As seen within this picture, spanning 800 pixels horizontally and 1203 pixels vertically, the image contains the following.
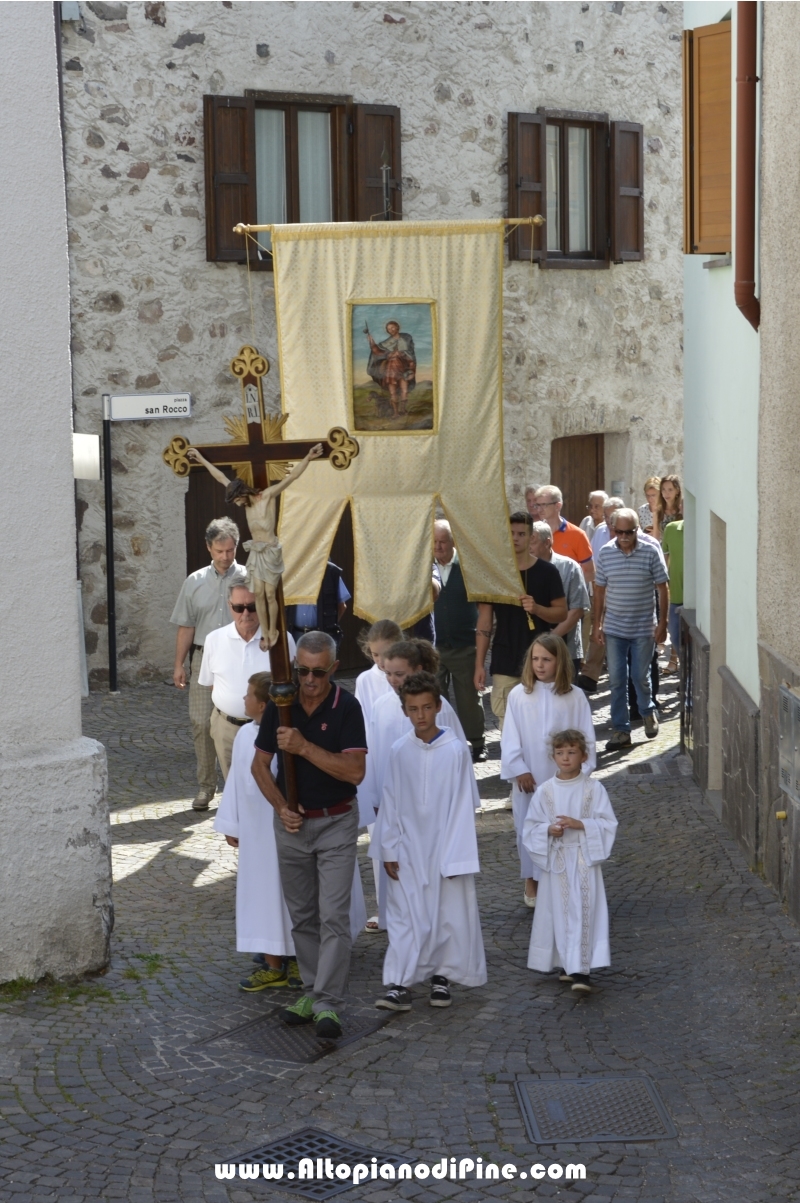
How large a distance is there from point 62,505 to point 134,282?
882cm

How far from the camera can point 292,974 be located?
780 centimetres

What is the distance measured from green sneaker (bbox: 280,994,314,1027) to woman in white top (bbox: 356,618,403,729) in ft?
5.49

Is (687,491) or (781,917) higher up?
(687,491)

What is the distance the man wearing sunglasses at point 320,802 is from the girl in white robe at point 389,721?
0.57 m

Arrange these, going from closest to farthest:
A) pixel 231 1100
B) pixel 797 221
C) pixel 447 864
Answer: pixel 231 1100
pixel 447 864
pixel 797 221

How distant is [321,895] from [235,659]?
3214mm

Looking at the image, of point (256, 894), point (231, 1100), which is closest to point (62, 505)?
point (256, 894)

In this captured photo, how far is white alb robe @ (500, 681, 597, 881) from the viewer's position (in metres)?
8.64

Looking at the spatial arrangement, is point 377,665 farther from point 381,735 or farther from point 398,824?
point 398,824

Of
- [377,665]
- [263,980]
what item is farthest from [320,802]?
[377,665]

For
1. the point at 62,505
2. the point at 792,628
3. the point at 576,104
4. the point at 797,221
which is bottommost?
the point at 792,628

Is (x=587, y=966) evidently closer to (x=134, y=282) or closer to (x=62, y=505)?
(x=62, y=505)

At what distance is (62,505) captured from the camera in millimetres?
7578

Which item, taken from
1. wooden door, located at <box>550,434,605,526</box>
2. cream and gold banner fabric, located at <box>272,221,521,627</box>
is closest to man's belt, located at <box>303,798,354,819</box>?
cream and gold banner fabric, located at <box>272,221,521,627</box>
